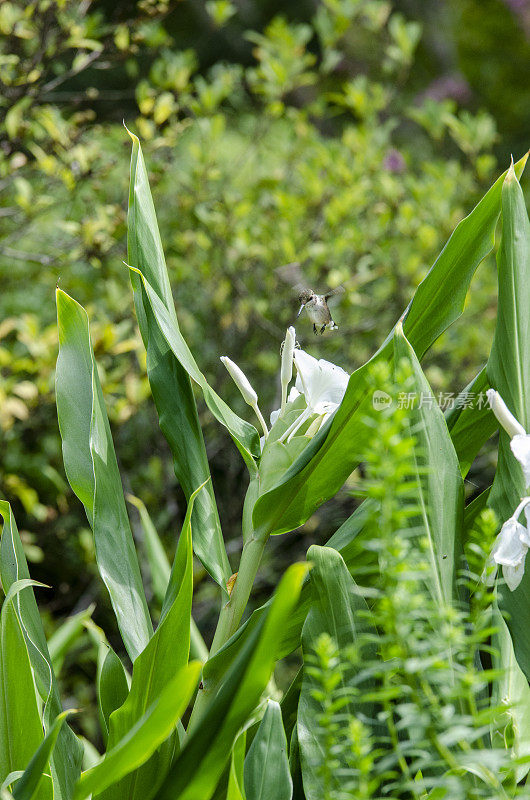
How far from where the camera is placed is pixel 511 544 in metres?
0.46

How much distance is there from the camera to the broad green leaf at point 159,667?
1.61ft

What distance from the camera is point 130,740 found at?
363 millimetres

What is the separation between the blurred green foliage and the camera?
5.22 feet

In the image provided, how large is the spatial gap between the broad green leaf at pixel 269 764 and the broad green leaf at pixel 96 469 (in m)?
0.13

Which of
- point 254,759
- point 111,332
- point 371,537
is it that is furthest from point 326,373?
point 111,332

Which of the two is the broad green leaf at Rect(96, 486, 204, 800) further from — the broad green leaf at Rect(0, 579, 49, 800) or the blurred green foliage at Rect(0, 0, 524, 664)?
the blurred green foliage at Rect(0, 0, 524, 664)

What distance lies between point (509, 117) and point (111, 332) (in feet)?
14.2

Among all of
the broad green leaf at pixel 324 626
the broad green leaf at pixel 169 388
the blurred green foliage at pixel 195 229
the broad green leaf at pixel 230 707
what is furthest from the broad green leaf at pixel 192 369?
the blurred green foliage at pixel 195 229

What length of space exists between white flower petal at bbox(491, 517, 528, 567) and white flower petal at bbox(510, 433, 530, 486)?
3 cm

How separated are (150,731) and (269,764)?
0.60 feet

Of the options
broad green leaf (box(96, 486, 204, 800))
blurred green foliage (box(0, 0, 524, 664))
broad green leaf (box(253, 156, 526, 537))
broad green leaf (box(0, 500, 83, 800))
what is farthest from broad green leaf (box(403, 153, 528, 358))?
blurred green foliage (box(0, 0, 524, 664))

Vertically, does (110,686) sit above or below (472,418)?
below

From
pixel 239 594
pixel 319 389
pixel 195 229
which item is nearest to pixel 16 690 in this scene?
pixel 239 594

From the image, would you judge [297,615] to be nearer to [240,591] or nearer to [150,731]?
[240,591]
